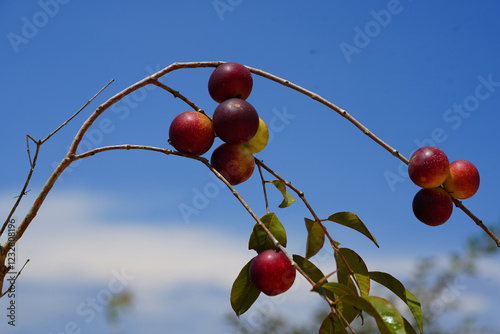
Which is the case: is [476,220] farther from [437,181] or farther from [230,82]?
[230,82]

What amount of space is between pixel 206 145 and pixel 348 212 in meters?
0.36

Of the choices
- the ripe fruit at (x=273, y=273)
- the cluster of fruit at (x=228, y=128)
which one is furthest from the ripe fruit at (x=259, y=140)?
the ripe fruit at (x=273, y=273)

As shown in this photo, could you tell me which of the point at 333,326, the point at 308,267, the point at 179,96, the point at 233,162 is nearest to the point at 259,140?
the point at 233,162

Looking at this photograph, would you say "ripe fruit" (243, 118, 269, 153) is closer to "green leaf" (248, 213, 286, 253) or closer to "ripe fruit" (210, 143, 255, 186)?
"ripe fruit" (210, 143, 255, 186)

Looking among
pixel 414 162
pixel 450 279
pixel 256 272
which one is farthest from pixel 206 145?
pixel 450 279

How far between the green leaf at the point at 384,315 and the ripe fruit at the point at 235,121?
438 mm

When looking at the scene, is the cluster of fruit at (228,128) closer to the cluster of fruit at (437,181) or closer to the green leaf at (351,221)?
the green leaf at (351,221)

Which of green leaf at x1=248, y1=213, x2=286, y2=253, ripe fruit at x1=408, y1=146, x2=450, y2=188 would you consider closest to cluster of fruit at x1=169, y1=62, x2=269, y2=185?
green leaf at x1=248, y1=213, x2=286, y2=253

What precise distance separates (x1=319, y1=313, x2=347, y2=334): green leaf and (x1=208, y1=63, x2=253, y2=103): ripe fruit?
56cm

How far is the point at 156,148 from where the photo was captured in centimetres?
120

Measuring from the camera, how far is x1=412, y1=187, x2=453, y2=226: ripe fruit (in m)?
1.21

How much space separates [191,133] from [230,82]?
159 mm

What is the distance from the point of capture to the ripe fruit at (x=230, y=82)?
1239mm

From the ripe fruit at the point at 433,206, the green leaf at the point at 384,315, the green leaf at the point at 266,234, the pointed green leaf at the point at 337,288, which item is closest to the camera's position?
the green leaf at the point at 384,315
